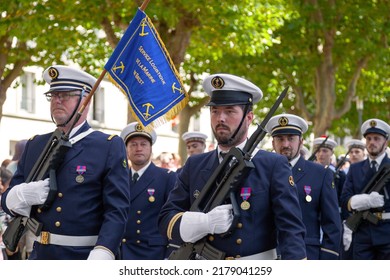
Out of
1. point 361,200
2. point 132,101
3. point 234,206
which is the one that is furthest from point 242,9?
point 234,206

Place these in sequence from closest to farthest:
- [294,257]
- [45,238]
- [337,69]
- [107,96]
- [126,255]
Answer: [294,257] < [45,238] < [126,255] < [337,69] < [107,96]

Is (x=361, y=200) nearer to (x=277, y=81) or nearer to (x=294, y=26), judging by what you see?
(x=294, y=26)

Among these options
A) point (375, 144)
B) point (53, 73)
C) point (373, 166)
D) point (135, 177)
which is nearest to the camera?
point (53, 73)

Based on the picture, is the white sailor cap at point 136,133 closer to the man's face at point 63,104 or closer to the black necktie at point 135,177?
the black necktie at point 135,177

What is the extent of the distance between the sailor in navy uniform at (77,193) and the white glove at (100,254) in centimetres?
2

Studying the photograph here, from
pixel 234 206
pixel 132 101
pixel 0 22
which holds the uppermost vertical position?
pixel 0 22

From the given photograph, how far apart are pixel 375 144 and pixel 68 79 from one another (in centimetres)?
599

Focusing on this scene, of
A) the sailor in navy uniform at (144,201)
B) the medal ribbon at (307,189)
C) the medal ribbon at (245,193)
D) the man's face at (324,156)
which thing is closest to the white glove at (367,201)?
the medal ribbon at (307,189)

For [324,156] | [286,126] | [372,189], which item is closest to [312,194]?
[286,126]

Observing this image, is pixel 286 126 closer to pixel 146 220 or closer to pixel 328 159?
pixel 146 220

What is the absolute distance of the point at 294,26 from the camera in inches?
1087

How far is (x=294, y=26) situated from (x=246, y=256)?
21.6 meters

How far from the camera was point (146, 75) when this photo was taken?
763 centimetres

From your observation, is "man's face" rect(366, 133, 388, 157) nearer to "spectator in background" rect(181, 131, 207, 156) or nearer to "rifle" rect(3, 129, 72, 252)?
"spectator in background" rect(181, 131, 207, 156)
